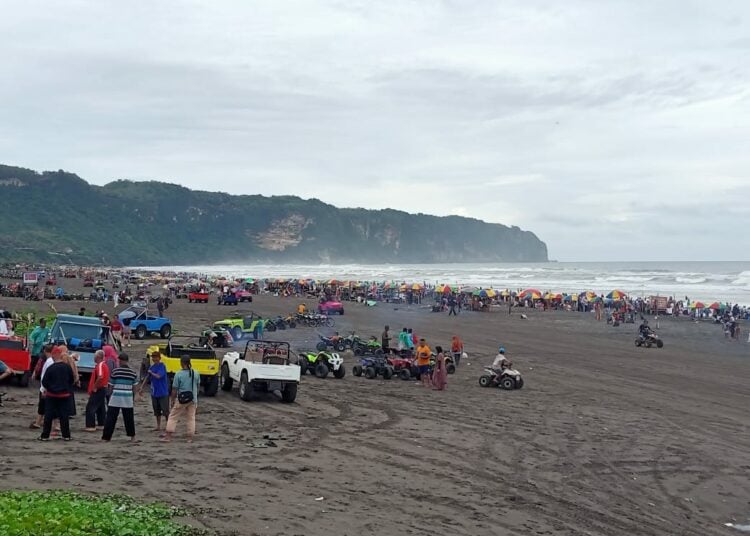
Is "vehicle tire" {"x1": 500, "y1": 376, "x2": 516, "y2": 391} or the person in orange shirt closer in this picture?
"vehicle tire" {"x1": 500, "y1": 376, "x2": 516, "y2": 391}

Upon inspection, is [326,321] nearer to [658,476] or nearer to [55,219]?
[658,476]

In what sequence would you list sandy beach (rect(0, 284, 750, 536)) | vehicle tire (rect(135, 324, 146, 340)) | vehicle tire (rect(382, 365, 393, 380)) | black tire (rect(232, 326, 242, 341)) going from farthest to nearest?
1. black tire (rect(232, 326, 242, 341))
2. vehicle tire (rect(135, 324, 146, 340))
3. vehicle tire (rect(382, 365, 393, 380))
4. sandy beach (rect(0, 284, 750, 536))

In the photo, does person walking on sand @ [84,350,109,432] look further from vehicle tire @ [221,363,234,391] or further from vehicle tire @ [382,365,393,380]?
vehicle tire @ [382,365,393,380]

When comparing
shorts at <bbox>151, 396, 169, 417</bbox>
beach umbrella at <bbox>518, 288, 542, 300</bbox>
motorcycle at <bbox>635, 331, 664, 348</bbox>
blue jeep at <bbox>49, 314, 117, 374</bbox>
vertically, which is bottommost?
motorcycle at <bbox>635, 331, 664, 348</bbox>

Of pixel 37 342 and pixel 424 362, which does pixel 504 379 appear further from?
pixel 37 342

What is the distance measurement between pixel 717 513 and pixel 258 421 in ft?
26.9

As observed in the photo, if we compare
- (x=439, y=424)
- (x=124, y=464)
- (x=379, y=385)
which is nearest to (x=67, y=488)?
(x=124, y=464)

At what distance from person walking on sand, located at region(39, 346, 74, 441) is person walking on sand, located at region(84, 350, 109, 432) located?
2.58ft

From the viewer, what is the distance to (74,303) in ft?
165

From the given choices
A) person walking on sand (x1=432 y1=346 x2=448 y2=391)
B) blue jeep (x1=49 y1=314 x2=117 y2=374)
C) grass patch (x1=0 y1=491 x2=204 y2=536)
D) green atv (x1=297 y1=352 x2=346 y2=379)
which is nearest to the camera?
grass patch (x1=0 y1=491 x2=204 y2=536)

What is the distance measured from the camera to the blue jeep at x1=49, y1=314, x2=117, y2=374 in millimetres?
16688

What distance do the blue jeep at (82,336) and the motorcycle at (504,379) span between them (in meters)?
10.2

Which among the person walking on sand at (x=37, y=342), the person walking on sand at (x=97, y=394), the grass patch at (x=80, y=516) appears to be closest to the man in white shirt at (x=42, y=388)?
the person walking on sand at (x=97, y=394)

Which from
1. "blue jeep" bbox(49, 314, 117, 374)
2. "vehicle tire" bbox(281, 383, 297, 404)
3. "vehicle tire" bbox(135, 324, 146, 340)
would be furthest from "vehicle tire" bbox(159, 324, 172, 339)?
"vehicle tire" bbox(281, 383, 297, 404)
